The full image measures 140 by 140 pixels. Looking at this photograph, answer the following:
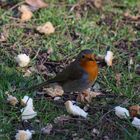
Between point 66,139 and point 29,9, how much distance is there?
8.78 ft


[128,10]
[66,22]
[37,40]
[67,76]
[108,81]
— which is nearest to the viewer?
[67,76]

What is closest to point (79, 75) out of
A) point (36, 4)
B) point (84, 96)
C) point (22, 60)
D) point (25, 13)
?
point (84, 96)

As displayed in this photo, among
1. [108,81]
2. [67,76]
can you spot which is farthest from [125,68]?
[67,76]

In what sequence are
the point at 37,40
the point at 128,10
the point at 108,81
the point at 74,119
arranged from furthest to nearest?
1. the point at 128,10
2. the point at 37,40
3. the point at 108,81
4. the point at 74,119

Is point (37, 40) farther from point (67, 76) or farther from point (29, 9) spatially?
point (67, 76)

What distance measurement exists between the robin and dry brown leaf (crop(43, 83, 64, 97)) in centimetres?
8

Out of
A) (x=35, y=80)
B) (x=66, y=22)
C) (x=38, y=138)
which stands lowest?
(x=38, y=138)

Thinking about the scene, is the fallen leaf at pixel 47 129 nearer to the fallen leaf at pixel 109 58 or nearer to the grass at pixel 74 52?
the grass at pixel 74 52

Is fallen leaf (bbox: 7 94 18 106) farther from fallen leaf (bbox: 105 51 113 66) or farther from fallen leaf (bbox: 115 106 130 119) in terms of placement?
fallen leaf (bbox: 105 51 113 66)

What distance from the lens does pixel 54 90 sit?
5293 millimetres

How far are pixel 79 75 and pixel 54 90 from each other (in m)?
0.33

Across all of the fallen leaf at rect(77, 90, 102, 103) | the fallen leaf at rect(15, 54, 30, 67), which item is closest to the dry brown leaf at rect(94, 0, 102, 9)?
the fallen leaf at rect(15, 54, 30, 67)

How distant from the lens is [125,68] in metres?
5.88

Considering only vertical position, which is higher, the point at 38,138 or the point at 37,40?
the point at 37,40
